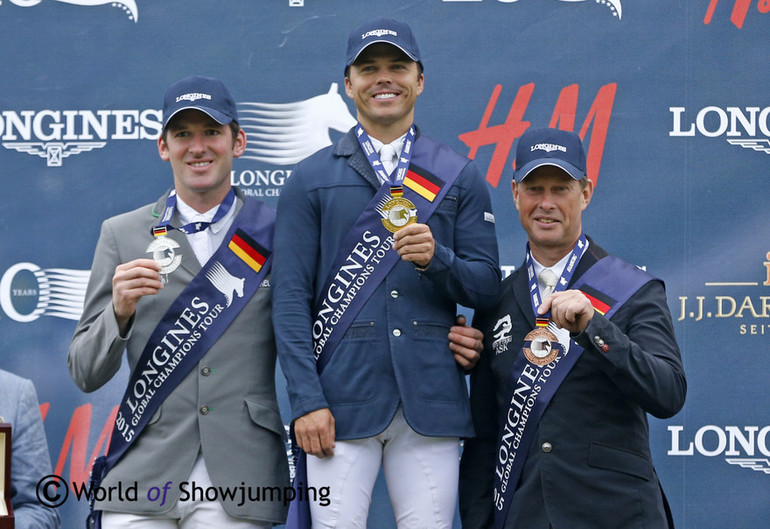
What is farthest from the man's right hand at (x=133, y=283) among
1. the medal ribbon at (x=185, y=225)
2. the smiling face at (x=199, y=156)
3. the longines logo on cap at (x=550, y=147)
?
the longines logo on cap at (x=550, y=147)

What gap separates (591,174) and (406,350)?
1.86 m

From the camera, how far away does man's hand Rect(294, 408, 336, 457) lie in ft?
10.2

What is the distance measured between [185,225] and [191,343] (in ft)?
1.19

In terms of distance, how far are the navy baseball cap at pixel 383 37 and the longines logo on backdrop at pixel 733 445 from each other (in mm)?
2237

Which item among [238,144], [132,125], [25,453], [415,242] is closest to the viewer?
[415,242]

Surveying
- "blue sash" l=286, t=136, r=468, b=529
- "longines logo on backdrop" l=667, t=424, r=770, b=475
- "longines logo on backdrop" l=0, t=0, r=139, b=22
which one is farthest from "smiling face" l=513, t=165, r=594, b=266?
"longines logo on backdrop" l=0, t=0, r=139, b=22

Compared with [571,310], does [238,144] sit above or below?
above

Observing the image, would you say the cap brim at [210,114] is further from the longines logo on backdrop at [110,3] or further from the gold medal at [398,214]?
the longines logo on backdrop at [110,3]

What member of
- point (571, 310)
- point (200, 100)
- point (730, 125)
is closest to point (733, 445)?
point (730, 125)

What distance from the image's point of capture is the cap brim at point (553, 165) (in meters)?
3.23

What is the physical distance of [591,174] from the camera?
4.73 m

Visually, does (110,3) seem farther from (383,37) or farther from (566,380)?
(566,380)

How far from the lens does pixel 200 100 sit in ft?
10.9

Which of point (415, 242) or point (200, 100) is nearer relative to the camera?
point (415, 242)
